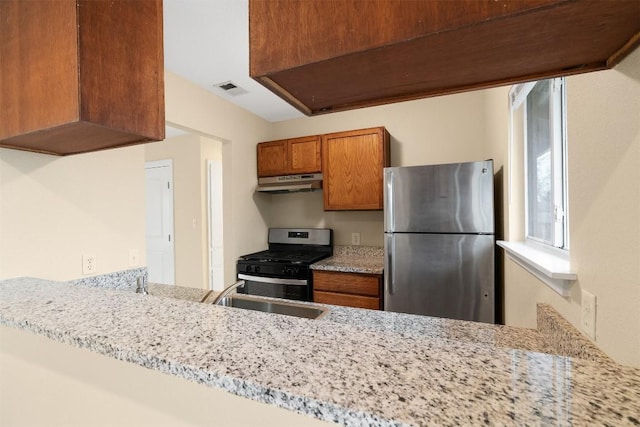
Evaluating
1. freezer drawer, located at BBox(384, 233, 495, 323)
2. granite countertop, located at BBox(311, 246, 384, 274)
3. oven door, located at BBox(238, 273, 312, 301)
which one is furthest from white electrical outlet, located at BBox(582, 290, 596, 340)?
oven door, located at BBox(238, 273, 312, 301)

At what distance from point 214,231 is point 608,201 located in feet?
12.8

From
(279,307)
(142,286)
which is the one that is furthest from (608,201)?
(142,286)

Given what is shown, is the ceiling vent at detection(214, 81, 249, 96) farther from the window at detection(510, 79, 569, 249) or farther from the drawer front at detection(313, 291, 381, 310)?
the window at detection(510, 79, 569, 249)

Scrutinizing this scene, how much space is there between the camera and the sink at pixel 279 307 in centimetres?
130

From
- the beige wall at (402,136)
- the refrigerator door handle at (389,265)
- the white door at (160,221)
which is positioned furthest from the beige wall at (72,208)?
the white door at (160,221)

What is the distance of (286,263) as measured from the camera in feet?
9.28

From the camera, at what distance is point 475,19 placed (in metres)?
0.46

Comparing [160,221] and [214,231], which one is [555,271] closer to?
[214,231]

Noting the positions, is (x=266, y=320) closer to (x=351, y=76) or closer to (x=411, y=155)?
(x=351, y=76)

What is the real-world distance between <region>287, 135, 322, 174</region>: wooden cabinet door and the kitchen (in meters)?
0.34

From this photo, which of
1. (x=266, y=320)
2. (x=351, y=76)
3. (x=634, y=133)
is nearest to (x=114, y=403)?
(x=266, y=320)

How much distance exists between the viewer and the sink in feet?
4.28

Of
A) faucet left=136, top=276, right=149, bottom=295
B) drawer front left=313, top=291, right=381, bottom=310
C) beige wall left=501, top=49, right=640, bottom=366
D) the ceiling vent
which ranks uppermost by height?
the ceiling vent

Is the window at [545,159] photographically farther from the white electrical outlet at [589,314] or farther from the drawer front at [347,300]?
the drawer front at [347,300]
